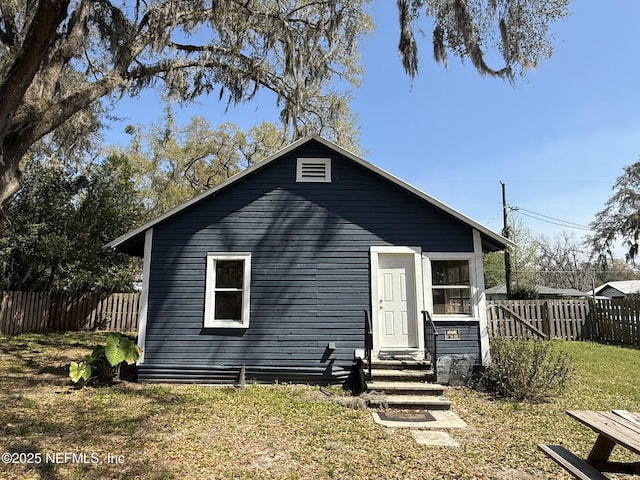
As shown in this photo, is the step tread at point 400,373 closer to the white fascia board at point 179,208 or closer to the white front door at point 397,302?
the white front door at point 397,302

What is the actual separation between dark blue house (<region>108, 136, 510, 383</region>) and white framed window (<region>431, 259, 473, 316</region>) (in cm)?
3

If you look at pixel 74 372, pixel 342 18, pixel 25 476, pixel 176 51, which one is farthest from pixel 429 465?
pixel 176 51

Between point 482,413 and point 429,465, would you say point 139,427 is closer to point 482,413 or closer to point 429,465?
point 429,465

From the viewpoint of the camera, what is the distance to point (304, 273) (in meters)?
8.38

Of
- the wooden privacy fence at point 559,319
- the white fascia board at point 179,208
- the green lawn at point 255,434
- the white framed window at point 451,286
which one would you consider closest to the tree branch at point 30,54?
the white fascia board at point 179,208

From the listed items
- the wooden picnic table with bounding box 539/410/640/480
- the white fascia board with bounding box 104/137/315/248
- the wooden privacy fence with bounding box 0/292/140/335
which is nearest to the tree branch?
the white fascia board with bounding box 104/137/315/248

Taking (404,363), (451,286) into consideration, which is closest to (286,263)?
(404,363)

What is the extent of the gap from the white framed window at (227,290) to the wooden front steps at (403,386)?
9.14 ft

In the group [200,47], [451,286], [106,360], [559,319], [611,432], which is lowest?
[106,360]

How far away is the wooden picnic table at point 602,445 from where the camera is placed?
3.12m

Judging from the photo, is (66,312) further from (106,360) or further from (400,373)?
(400,373)

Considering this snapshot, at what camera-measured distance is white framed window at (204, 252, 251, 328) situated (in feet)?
26.8

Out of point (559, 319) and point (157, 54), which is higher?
point (157, 54)

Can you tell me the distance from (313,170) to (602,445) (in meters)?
6.73
